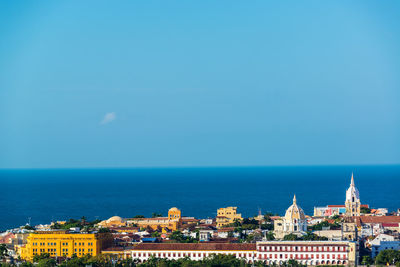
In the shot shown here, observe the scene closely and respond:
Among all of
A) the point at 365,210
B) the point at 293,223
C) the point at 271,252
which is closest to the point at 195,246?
the point at 271,252

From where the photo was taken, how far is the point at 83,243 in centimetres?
8125

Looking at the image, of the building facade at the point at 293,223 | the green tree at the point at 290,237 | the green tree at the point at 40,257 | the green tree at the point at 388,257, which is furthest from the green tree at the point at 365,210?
the green tree at the point at 40,257

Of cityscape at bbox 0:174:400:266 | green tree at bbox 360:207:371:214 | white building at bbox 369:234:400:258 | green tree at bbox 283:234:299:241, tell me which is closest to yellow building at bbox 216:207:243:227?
cityscape at bbox 0:174:400:266

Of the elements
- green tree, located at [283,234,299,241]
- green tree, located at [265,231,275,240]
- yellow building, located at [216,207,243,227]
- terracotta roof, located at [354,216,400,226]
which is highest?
yellow building, located at [216,207,243,227]

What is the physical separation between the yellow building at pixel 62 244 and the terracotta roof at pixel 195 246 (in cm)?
430

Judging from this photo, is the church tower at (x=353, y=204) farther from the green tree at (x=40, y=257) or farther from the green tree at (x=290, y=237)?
the green tree at (x=40, y=257)

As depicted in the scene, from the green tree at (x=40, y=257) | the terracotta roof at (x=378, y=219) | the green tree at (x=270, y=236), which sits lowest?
the green tree at (x=40, y=257)

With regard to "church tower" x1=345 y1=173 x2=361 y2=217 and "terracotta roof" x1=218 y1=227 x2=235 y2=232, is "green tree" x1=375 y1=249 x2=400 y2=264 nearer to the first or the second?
"terracotta roof" x1=218 y1=227 x2=235 y2=232

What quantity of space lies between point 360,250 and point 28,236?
33.6 metres

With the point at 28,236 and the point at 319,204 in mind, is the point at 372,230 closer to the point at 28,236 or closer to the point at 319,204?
the point at 28,236

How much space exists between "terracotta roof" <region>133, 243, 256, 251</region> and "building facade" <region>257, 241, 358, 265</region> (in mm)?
1460

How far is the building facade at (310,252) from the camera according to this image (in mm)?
79062

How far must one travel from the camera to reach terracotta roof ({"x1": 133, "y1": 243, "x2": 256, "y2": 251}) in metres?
79.7

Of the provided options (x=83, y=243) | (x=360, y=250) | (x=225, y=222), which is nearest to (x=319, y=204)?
(x=225, y=222)
